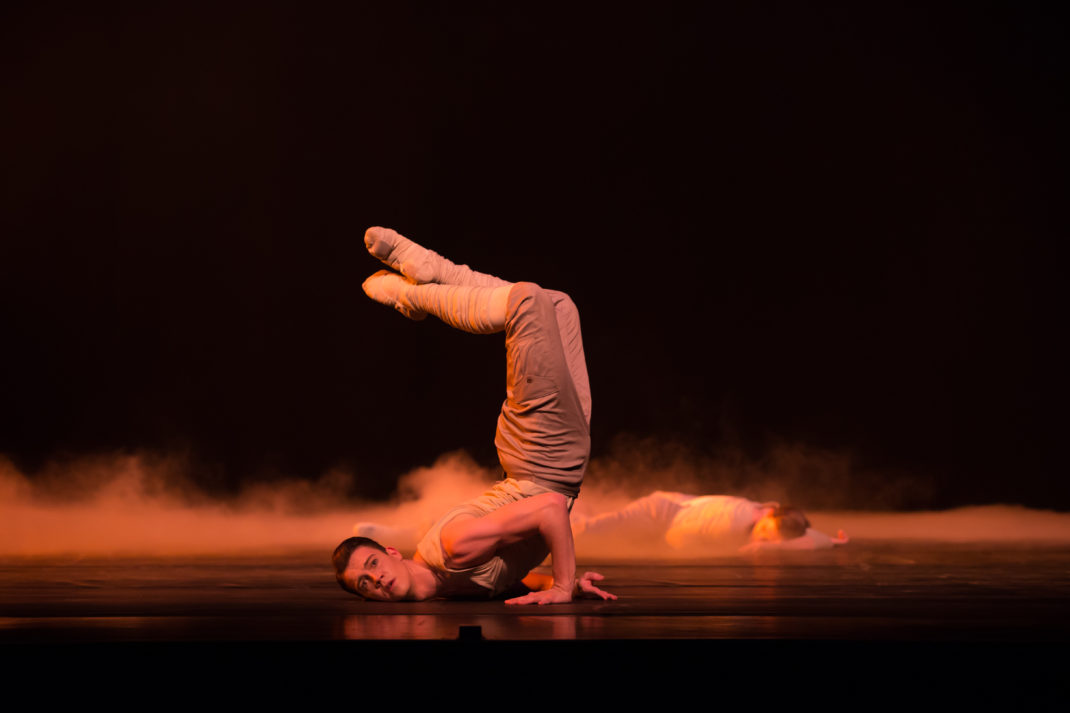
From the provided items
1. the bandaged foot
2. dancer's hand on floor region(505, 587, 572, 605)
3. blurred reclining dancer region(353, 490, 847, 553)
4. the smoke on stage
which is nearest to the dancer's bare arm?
dancer's hand on floor region(505, 587, 572, 605)

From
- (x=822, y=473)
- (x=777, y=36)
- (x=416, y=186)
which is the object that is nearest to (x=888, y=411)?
(x=822, y=473)

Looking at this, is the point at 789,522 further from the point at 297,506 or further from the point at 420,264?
the point at 297,506

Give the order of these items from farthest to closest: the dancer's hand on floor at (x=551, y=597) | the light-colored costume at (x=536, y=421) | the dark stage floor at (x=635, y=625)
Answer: the light-colored costume at (x=536, y=421)
the dancer's hand on floor at (x=551, y=597)
the dark stage floor at (x=635, y=625)

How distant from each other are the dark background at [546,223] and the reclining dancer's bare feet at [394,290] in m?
2.12

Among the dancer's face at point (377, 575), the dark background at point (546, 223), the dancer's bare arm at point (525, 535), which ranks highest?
the dark background at point (546, 223)

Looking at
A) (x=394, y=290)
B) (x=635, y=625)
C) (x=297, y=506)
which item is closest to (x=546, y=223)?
(x=297, y=506)

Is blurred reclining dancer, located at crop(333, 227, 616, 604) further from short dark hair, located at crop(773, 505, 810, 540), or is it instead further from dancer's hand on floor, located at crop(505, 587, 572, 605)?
short dark hair, located at crop(773, 505, 810, 540)

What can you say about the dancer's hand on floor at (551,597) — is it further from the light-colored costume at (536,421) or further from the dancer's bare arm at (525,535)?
the light-colored costume at (536,421)

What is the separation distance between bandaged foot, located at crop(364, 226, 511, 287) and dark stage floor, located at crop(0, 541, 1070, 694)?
89cm

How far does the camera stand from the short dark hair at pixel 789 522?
4.11m

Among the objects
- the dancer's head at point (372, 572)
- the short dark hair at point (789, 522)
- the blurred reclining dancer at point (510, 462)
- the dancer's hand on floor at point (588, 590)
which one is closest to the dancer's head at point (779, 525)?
the short dark hair at point (789, 522)

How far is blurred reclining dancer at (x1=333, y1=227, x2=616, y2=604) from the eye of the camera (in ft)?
7.25

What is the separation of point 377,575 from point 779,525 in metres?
2.37

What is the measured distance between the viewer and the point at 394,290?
2.71m
